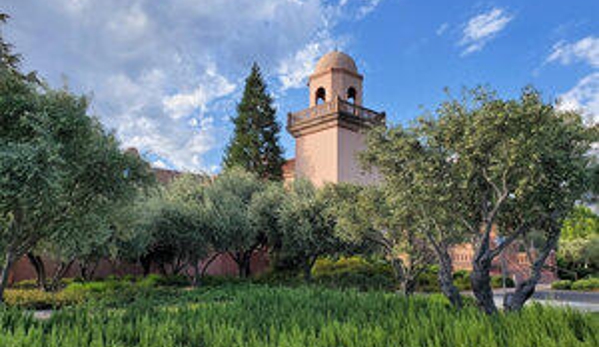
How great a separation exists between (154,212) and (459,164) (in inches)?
691

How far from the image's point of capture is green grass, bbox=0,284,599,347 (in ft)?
19.3

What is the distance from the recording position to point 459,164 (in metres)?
10.7

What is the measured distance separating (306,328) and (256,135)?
3300 cm

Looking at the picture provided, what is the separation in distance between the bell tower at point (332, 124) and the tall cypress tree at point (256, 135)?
4630 mm

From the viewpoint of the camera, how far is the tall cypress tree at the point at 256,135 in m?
38.3

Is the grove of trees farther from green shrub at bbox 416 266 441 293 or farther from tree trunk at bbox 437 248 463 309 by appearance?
green shrub at bbox 416 266 441 293

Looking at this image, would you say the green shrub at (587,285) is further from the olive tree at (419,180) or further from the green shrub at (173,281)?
the green shrub at (173,281)

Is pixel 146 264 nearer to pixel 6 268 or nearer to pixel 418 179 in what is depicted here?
pixel 6 268

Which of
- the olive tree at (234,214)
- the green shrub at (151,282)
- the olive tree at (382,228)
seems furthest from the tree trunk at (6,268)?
the olive tree at (234,214)

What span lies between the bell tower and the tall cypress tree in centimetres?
463

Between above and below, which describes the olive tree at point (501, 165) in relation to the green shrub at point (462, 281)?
above

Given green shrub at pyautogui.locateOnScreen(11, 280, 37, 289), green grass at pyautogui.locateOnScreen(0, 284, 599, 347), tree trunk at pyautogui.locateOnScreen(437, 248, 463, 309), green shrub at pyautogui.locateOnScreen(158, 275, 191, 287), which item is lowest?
green shrub at pyautogui.locateOnScreen(11, 280, 37, 289)

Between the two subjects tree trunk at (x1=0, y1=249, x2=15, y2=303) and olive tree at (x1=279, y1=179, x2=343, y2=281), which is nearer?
tree trunk at (x1=0, y1=249, x2=15, y2=303)

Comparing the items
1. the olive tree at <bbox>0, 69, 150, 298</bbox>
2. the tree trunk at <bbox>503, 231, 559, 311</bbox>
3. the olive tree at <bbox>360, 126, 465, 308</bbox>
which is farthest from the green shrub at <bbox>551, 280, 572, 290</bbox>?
the olive tree at <bbox>0, 69, 150, 298</bbox>
